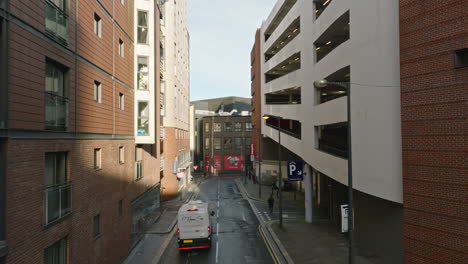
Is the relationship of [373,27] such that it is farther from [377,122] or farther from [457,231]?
[457,231]

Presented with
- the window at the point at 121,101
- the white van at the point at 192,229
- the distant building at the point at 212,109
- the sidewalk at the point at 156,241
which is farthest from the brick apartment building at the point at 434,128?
the distant building at the point at 212,109

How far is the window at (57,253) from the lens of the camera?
9.50 m

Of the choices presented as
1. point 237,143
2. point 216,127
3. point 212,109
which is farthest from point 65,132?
→ point 212,109

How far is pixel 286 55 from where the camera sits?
100 ft

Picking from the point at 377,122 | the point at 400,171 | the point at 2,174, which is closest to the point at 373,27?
the point at 377,122

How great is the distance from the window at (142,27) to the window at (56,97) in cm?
1123

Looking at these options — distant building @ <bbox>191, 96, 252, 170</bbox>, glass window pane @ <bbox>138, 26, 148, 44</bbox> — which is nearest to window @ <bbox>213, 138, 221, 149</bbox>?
distant building @ <bbox>191, 96, 252, 170</bbox>

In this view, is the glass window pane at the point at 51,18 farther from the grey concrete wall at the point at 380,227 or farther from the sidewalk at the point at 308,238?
the sidewalk at the point at 308,238

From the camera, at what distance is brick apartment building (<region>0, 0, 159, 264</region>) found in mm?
7555

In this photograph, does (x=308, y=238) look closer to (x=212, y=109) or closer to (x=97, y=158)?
(x=97, y=158)

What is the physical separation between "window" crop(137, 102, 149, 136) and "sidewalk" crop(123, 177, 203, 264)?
6.88 metres

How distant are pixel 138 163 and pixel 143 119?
300 centimetres

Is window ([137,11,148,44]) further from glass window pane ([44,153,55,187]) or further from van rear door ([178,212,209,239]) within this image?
glass window pane ([44,153,55,187])

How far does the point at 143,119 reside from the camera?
2052 centimetres
